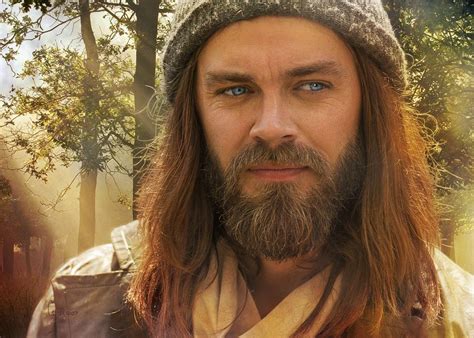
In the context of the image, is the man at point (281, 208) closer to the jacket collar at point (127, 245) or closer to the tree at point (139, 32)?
the jacket collar at point (127, 245)

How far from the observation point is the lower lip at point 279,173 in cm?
201

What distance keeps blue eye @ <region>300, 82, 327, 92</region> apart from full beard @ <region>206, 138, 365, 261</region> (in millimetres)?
233

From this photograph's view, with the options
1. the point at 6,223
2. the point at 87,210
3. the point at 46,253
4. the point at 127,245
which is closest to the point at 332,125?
the point at 127,245

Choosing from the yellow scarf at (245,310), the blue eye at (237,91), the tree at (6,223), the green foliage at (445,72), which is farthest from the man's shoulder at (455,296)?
the tree at (6,223)

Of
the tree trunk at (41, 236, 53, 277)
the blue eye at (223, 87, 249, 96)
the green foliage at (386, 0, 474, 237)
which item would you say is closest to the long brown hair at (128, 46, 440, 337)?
the blue eye at (223, 87, 249, 96)

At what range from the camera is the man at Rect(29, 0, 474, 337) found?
6.55 ft

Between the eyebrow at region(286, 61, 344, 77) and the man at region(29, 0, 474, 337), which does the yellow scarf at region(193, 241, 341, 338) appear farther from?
the eyebrow at region(286, 61, 344, 77)

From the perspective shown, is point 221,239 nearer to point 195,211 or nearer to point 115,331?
point 195,211

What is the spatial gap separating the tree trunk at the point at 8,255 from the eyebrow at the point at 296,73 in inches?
162

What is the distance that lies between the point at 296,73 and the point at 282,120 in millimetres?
187

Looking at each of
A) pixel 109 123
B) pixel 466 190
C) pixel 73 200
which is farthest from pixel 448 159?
pixel 73 200

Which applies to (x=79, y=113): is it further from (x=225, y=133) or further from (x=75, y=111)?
(x=225, y=133)

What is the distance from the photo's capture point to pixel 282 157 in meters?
1.97

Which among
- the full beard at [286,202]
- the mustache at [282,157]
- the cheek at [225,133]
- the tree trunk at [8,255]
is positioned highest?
the cheek at [225,133]
